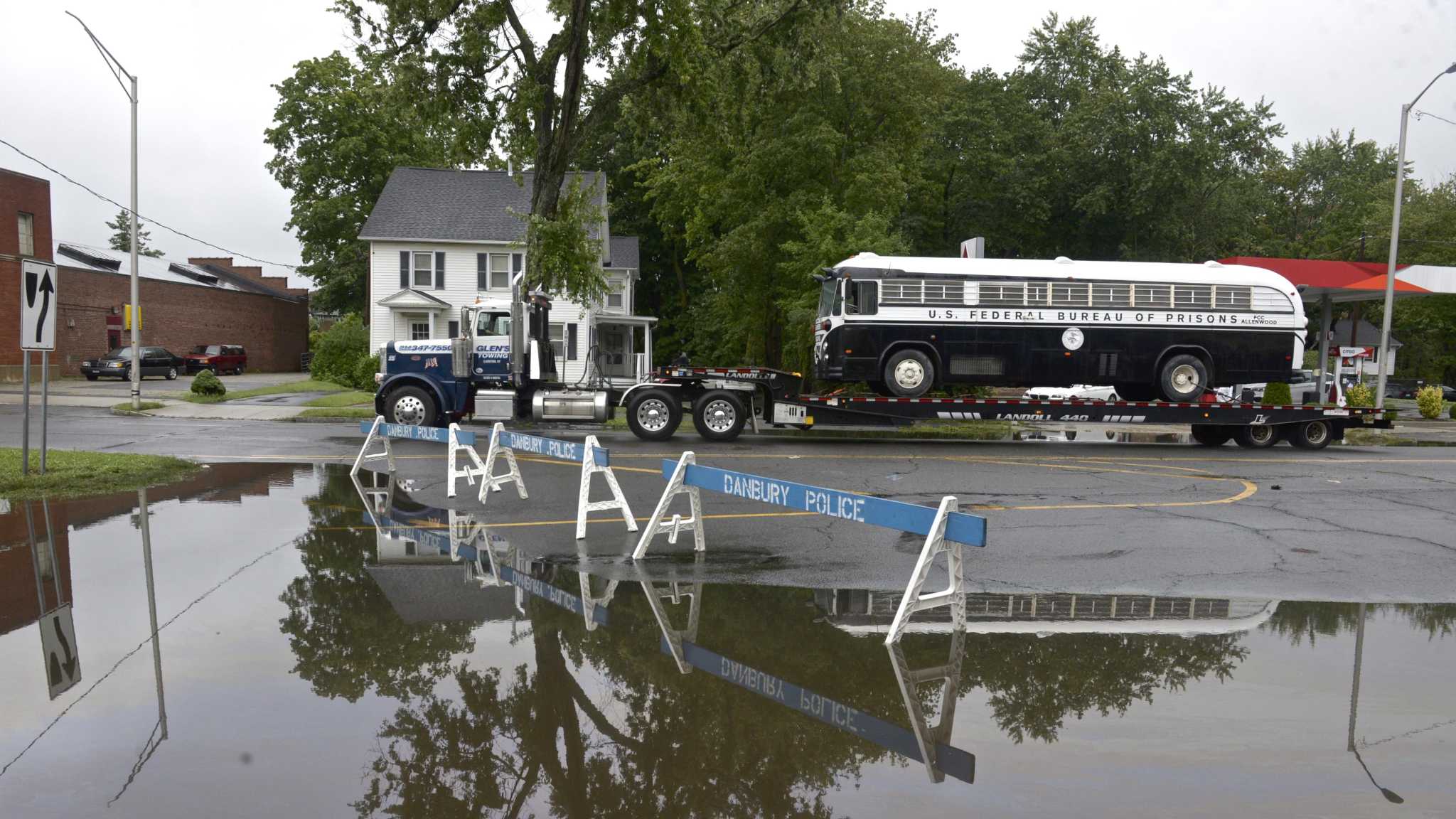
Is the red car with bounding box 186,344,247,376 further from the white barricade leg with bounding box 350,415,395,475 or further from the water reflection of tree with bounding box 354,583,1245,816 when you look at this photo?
the water reflection of tree with bounding box 354,583,1245,816

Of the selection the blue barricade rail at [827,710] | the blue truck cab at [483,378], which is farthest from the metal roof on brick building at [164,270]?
the blue barricade rail at [827,710]

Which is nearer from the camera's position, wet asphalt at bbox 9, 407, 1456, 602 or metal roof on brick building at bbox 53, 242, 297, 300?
wet asphalt at bbox 9, 407, 1456, 602

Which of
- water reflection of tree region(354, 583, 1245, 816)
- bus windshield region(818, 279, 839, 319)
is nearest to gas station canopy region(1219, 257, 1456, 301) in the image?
bus windshield region(818, 279, 839, 319)

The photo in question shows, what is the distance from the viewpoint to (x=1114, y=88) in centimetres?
4150

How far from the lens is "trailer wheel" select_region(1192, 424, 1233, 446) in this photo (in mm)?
21469

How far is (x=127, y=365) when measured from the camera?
137 ft

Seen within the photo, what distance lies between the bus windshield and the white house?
17.4 meters

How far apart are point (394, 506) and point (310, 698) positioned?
254 inches

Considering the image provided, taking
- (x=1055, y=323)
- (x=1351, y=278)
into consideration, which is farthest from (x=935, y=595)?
(x=1351, y=278)

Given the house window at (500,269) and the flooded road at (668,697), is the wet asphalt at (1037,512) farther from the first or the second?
the house window at (500,269)

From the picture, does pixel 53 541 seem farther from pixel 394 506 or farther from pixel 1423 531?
pixel 1423 531

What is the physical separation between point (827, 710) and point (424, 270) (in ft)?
124

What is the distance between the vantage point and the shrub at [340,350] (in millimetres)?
38938

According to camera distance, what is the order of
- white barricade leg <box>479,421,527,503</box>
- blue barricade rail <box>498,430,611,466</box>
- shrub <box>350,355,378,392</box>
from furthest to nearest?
shrub <box>350,355,378,392</box> → white barricade leg <box>479,421,527,503</box> → blue barricade rail <box>498,430,611,466</box>
